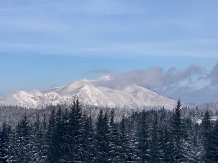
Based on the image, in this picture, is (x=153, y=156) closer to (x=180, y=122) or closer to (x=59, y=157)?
(x=180, y=122)

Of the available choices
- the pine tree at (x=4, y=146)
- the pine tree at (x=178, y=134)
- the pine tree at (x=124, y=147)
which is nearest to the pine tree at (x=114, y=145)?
the pine tree at (x=124, y=147)

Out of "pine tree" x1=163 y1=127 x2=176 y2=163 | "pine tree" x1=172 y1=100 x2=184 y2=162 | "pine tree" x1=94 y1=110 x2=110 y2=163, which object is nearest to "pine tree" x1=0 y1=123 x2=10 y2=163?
"pine tree" x1=94 y1=110 x2=110 y2=163

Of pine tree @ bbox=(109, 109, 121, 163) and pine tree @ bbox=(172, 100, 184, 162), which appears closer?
pine tree @ bbox=(172, 100, 184, 162)

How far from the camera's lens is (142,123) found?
6169cm

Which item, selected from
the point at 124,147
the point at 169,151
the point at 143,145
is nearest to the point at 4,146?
the point at 124,147

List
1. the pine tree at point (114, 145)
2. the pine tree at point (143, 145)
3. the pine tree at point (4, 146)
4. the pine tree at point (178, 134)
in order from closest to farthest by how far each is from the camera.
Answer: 1. the pine tree at point (178, 134)
2. the pine tree at point (114, 145)
3. the pine tree at point (143, 145)
4. the pine tree at point (4, 146)

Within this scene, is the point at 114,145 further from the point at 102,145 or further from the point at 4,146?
the point at 4,146

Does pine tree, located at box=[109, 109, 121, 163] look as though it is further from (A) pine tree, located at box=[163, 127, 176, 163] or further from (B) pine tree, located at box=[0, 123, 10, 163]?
(B) pine tree, located at box=[0, 123, 10, 163]

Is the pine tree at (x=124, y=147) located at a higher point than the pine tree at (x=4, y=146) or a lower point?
higher

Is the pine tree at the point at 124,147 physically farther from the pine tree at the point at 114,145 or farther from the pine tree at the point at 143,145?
the pine tree at the point at 143,145

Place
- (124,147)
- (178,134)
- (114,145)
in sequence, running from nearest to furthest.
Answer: (178,134) → (114,145) → (124,147)

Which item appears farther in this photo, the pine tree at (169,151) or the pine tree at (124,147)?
the pine tree at (124,147)

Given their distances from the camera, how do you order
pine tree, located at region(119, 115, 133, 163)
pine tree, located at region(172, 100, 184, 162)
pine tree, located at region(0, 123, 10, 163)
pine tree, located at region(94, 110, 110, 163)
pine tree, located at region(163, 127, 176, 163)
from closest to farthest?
pine tree, located at region(172, 100, 184, 162) < pine tree, located at region(163, 127, 176, 163) < pine tree, located at region(94, 110, 110, 163) < pine tree, located at region(119, 115, 133, 163) < pine tree, located at region(0, 123, 10, 163)

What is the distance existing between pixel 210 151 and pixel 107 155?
16.2 m
